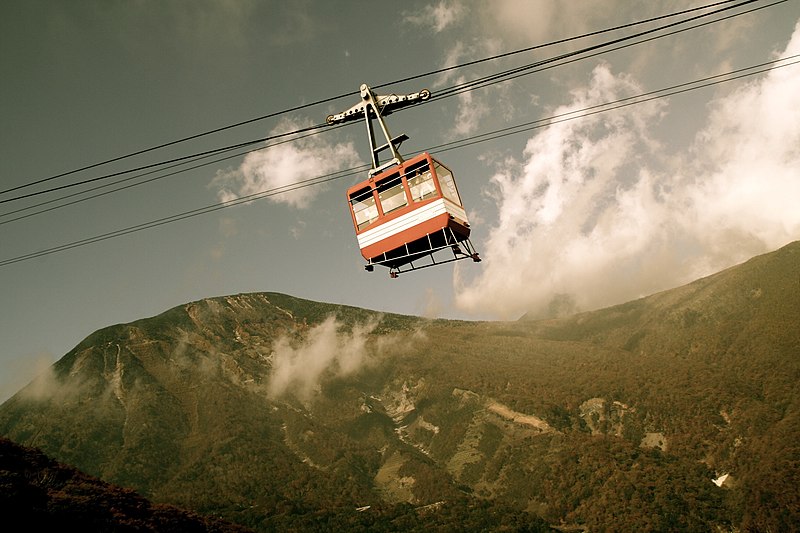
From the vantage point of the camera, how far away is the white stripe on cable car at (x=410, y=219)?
1596 cm

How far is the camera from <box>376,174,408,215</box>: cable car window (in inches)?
659

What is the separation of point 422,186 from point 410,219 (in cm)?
125

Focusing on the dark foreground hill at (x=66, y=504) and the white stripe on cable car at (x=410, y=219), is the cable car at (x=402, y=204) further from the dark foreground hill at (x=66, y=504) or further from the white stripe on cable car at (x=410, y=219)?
the dark foreground hill at (x=66, y=504)

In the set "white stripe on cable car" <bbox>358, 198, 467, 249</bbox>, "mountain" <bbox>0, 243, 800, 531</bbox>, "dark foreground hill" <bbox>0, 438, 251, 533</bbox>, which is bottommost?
"mountain" <bbox>0, 243, 800, 531</bbox>

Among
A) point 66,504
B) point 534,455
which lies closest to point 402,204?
point 66,504

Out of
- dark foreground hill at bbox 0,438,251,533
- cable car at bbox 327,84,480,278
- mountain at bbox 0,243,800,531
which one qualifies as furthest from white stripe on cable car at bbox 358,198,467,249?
mountain at bbox 0,243,800,531

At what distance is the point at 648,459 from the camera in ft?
490

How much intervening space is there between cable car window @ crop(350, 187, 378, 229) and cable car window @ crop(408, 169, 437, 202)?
5.62ft

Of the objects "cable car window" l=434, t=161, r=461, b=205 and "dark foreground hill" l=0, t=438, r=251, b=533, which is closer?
"cable car window" l=434, t=161, r=461, b=205

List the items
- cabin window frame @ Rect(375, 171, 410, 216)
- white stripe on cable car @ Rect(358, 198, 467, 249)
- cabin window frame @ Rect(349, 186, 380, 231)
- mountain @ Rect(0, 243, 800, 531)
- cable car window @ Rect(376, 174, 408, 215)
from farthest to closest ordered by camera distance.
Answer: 1. mountain @ Rect(0, 243, 800, 531)
2. cabin window frame @ Rect(349, 186, 380, 231)
3. cable car window @ Rect(376, 174, 408, 215)
4. cabin window frame @ Rect(375, 171, 410, 216)
5. white stripe on cable car @ Rect(358, 198, 467, 249)

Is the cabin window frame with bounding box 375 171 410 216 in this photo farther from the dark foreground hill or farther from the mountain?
the mountain

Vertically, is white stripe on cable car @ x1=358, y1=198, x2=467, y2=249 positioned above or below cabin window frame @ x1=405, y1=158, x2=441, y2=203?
below

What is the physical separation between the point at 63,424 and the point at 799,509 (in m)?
246

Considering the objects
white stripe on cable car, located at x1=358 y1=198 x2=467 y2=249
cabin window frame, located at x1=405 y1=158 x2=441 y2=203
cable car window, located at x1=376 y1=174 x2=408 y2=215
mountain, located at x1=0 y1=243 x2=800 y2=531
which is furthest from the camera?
mountain, located at x1=0 y1=243 x2=800 y2=531
